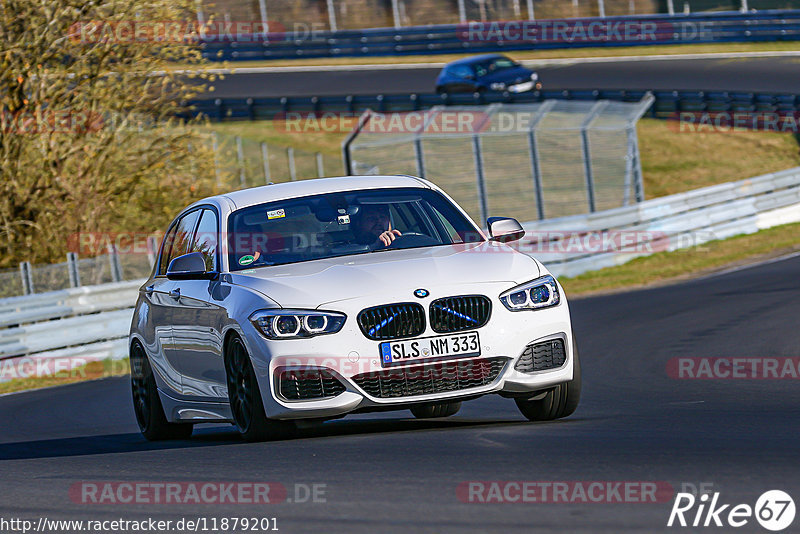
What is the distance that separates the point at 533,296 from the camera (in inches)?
327

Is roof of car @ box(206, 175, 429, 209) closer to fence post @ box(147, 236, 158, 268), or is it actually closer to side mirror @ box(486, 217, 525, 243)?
side mirror @ box(486, 217, 525, 243)

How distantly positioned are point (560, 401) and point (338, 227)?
1789 mm

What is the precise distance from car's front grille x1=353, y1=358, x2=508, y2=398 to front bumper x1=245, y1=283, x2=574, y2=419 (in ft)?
0.06

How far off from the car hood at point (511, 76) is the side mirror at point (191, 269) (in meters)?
33.7

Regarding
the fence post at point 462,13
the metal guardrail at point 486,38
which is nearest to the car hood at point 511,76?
the metal guardrail at point 486,38

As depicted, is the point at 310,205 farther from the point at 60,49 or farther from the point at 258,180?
the point at 258,180

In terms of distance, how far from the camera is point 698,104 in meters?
37.2

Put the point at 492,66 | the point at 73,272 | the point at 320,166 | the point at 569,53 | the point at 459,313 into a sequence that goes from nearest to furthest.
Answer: the point at 459,313 → the point at 73,272 → the point at 320,166 → the point at 492,66 → the point at 569,53

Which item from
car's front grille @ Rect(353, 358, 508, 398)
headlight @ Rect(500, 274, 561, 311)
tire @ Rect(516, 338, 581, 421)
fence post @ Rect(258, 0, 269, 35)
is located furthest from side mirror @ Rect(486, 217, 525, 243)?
fence post @ Rect(258, 0, 269, 35)

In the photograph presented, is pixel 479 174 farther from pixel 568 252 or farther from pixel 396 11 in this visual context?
pixel 396 11

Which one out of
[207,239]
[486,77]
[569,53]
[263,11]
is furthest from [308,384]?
[263,11]

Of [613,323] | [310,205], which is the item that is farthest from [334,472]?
[613,323]

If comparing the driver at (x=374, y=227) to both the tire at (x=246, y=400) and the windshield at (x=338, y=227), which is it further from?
the tire at (x=246, y=400)

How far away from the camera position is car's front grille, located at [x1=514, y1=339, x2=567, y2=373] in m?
8.20
